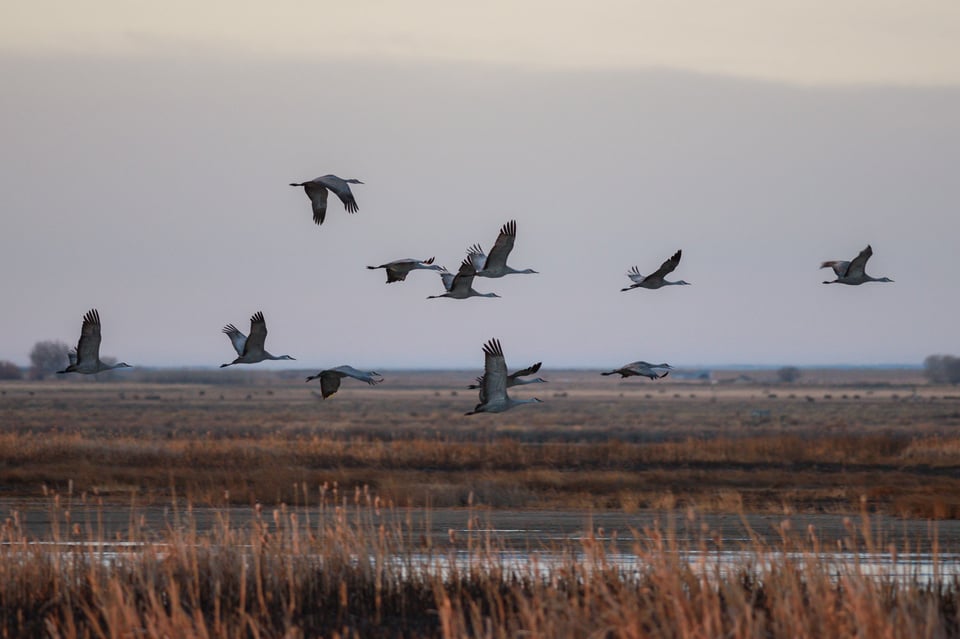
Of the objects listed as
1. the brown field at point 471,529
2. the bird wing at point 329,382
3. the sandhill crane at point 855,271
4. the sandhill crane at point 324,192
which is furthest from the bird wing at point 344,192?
the sandhill crane at point 855,271

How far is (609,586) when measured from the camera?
15453mm

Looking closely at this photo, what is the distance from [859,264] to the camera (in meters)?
24.6

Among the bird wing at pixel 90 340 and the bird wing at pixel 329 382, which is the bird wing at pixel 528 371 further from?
the bird wing at pixel 90 340

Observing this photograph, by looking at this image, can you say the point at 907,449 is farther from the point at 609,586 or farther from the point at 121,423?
the point at 121,423

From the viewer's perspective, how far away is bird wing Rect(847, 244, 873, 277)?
2447 centimetres

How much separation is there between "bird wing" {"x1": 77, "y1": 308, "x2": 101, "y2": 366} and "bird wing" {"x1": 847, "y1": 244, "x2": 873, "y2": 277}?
12342 mm

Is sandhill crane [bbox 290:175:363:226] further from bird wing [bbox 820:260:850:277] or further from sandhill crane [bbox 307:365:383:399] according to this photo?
bird wing [bbox 820:260:850:277]

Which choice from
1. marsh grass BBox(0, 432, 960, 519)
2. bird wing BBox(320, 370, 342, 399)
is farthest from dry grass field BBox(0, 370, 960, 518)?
bird wing BBox(320, 370, 342, 399)

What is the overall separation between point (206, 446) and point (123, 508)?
17.8 metres

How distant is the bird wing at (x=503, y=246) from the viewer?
21547 mm

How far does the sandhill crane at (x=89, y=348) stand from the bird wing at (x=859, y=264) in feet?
40.4

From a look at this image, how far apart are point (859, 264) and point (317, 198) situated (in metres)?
9.13

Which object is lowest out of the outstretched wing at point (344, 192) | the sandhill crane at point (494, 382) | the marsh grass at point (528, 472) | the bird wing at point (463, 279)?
the marsh grass at point (528, 472)

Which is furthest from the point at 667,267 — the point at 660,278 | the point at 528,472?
the point at 528,472
